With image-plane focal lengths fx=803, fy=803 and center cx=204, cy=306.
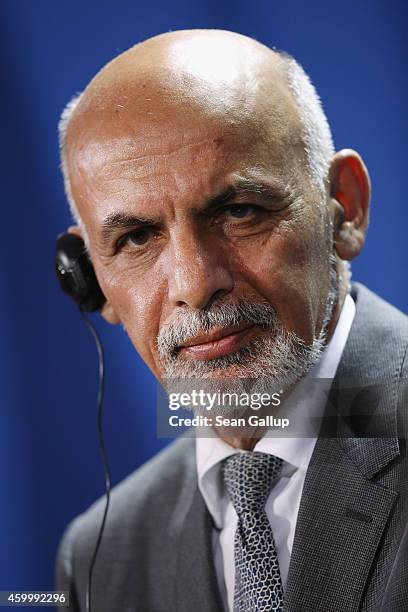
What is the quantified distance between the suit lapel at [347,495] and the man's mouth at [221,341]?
0.85 feet

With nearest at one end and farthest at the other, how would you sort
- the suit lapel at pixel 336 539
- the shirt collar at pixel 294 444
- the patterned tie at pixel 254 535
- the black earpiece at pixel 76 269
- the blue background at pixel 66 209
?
the suit lapel at pixel 336 539 → the patterned tie at pixel 254 535 → the shirt collar at pixel 294 444 → the black earpiece at pixel 76 269 → the blue background at pixel 66 209

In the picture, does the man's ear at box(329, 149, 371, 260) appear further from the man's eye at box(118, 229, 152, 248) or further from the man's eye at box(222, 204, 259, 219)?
the man's eye at box(118, 229, 152, 248)

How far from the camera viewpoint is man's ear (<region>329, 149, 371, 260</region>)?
167 centimetres

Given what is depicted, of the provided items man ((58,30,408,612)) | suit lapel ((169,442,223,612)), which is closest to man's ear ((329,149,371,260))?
man ((58,30,408,612))

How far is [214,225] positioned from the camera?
1.49 metres

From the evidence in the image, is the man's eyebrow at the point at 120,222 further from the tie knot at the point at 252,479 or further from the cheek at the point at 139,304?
the tie knot at the point at 252,479

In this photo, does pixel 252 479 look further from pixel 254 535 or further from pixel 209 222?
pixel 209 222

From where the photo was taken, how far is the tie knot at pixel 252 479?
5.28 ft

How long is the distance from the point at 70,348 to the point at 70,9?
0.92 m

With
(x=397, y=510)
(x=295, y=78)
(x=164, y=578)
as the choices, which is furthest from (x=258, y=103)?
(x=164, y=578)

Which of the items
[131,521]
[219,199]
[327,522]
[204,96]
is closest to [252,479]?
[327,522]

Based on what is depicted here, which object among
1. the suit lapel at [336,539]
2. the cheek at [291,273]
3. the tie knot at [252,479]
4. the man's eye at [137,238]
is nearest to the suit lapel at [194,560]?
the tie knot at [252,479]

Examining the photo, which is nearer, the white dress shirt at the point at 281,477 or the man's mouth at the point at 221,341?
the man's mouth at the point at 221,341

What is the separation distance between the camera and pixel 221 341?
147cm
